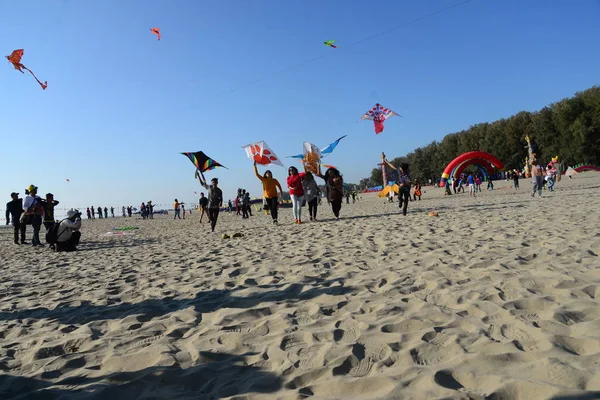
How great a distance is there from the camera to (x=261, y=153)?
47.3 feet

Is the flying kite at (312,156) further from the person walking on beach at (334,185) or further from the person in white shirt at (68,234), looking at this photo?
the person in white shirt at (68,234)

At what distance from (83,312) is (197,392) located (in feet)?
7.62

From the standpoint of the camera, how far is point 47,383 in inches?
96.5

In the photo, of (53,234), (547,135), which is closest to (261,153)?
(53,234)

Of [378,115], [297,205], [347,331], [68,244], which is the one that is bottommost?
[347,331]

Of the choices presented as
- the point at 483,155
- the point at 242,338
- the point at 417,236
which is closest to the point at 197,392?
the point at 242,338

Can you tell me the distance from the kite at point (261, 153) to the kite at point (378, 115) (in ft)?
28.1

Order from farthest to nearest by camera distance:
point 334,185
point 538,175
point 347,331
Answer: point 538,175, point 334,185, point 347,331

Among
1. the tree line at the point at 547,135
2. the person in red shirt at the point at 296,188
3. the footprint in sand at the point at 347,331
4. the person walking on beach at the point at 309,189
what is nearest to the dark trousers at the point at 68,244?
the person in red shirt at the point at 296,188

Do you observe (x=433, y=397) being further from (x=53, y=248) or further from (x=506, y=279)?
(x=53, y=248)

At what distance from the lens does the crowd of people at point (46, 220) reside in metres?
9.17

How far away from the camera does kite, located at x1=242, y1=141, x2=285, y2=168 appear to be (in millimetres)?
14266

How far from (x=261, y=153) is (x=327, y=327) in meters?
11.8

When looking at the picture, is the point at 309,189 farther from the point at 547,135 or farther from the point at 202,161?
the point at 547,135
